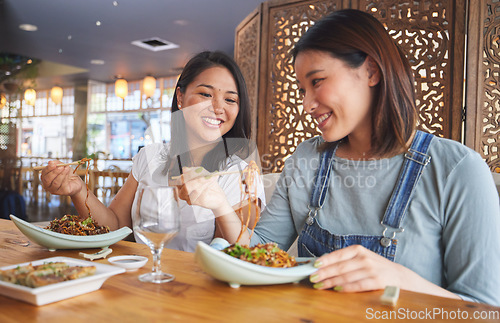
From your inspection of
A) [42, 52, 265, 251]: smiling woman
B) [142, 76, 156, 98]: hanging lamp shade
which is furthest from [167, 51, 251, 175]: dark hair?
[142, 76, 156, 98]: hanging lamp shade

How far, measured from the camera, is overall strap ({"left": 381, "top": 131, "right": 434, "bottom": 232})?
1.21 metres

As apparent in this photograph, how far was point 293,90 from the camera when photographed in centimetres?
387

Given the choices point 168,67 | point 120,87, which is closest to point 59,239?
point 120,87

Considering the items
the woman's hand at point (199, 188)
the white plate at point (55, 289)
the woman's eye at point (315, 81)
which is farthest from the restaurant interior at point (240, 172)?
the woman's eye at point (315, 81)

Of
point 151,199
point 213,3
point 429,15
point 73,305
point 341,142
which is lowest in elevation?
point 73,305

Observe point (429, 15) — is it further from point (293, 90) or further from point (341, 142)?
point (341, 142)

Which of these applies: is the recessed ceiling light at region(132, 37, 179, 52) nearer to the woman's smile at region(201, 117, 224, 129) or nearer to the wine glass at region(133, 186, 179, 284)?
the woman's smile at region(201, 117, 224, 129)

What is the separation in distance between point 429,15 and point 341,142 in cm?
233

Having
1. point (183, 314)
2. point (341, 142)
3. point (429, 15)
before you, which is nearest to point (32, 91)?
point (429, 15)

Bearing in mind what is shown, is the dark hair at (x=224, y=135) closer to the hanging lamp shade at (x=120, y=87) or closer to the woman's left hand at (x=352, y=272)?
the woman's left hand at (x=352, y=272)

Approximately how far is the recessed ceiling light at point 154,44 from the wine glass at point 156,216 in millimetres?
6806

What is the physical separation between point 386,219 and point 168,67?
882cm

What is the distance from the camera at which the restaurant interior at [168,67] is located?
10.2 feet

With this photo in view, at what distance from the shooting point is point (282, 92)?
3936mm
